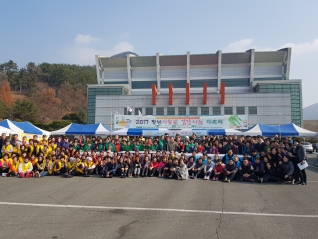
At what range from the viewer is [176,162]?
10539 mm

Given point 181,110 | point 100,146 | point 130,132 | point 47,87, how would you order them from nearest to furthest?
point 100,146 → point 130,132 → point 181,110 → point 47,87

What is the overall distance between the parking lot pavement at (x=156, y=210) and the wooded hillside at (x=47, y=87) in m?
47.3

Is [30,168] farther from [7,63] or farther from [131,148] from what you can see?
[7,63]

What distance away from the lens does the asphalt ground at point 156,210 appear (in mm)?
4508

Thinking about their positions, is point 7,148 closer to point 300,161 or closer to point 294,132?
point 300,161

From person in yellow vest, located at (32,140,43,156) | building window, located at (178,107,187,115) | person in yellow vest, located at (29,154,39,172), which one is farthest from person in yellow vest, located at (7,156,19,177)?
building window, located at (178,107,187,115)

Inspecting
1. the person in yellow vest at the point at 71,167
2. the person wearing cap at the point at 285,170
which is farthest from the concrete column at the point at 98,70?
the person wearing cap at the point at 285,170

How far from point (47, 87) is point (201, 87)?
45713mm

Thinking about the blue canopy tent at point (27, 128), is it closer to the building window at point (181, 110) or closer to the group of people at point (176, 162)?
the group of people at point (176, 162)

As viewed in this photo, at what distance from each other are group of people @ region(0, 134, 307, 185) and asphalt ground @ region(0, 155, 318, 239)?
3.02 ft

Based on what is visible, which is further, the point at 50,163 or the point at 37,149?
the point at 37,149

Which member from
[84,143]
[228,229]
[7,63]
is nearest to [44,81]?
[7,63]

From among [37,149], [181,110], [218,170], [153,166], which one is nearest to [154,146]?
[153,166]

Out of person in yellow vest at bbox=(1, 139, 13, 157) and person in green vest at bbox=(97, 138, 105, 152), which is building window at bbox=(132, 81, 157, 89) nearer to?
person in green vest at bbox=(97, 138, 105, 152)
